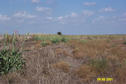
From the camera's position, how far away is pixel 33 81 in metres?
4.28

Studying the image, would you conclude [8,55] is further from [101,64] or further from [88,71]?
[101,64]

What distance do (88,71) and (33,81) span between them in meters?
2.04

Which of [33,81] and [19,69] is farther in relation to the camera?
[19,69]

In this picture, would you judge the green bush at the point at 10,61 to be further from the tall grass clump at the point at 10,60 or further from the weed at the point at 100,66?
the weed at the point at 100,66

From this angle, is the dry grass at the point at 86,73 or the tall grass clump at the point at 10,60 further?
the dry grass at the point at 86,73

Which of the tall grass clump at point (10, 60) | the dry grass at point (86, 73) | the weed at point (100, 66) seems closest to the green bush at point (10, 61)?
the tall grass clump at point (10, 60)

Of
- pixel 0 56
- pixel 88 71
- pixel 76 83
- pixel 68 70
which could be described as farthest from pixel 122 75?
pixel 0 56

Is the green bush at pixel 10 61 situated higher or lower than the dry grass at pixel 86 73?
higher

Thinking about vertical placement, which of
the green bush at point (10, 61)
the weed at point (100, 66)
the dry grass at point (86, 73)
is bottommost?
the dry grass at point (86, 73)

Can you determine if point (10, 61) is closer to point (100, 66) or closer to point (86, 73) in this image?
point (86, 73)

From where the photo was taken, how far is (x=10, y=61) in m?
4.77

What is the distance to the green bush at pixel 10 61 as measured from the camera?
15.3 feet

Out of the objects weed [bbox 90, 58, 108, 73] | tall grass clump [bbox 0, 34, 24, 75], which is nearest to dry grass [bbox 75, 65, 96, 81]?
weed [bbox 90, 58, 108, 73]

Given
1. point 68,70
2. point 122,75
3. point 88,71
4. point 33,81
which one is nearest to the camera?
point 33,81
